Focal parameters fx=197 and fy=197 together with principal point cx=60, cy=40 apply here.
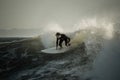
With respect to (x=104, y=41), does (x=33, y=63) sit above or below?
below

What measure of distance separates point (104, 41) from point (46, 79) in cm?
923

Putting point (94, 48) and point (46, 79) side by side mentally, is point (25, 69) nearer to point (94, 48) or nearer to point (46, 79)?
point (46, 79)

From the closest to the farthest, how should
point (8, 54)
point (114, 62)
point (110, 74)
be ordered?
point (110, 74), point (114, 62), point (8, 54)

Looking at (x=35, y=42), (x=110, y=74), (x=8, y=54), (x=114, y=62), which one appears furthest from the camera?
(x=35, y=42)

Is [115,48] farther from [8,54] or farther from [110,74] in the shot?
[8,54]

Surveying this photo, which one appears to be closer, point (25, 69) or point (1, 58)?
point (25, 69)

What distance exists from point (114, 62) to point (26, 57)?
8.34 m

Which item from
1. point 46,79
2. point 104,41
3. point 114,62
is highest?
point 104,41

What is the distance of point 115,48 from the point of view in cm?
1767

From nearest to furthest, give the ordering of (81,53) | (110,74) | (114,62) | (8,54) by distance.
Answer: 1. (110,74)
2. (114,62)
3. (81,53)
4. (8,54)

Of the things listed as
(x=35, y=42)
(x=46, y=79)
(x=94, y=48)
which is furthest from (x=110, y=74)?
(x=35, y=42)

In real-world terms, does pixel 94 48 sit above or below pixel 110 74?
above

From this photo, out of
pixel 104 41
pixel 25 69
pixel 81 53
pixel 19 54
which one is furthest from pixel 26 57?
pixel 104 41

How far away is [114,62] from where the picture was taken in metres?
14.9
